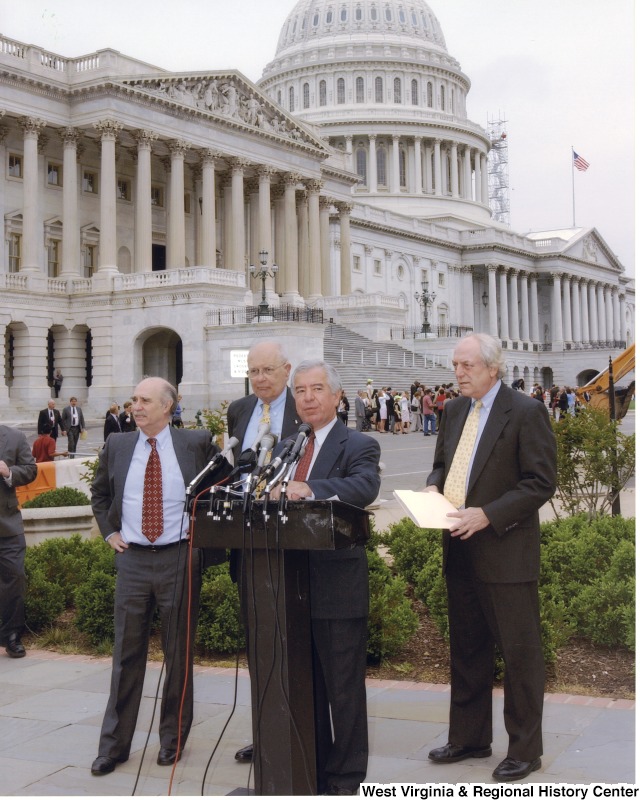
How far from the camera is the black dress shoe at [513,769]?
Answer: 18.7 feet

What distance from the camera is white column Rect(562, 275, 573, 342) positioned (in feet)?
319

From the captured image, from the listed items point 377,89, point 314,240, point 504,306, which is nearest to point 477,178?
point 377,89

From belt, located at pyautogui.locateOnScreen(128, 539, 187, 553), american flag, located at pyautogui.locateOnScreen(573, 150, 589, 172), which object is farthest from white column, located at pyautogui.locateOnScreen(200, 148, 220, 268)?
belt, located at pyautogui.locateOnScreen(128, 539, 187, 553)

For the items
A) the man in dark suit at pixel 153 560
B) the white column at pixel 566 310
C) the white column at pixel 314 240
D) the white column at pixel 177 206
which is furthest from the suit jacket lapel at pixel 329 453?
the white column at pixel 566 310

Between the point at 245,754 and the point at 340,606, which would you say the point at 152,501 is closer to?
the point at 340,606

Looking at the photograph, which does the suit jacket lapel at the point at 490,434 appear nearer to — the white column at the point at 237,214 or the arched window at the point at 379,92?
the white column at the point at 237,214

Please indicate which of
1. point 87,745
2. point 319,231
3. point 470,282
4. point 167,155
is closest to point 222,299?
point 167,155

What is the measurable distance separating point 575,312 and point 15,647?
3679 inches

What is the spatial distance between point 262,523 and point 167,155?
48.2 m

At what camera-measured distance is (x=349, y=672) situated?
5.73m

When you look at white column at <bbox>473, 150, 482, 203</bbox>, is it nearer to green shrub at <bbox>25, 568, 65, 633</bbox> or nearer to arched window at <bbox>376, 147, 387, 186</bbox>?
arched window at <bbox>376, 147, 387, 186</bbox>

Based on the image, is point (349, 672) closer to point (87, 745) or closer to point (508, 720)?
point (508, 720)

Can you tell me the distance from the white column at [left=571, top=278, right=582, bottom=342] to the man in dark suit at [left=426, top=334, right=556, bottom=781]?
311ft

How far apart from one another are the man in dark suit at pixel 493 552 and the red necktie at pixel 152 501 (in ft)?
→ 5.60
